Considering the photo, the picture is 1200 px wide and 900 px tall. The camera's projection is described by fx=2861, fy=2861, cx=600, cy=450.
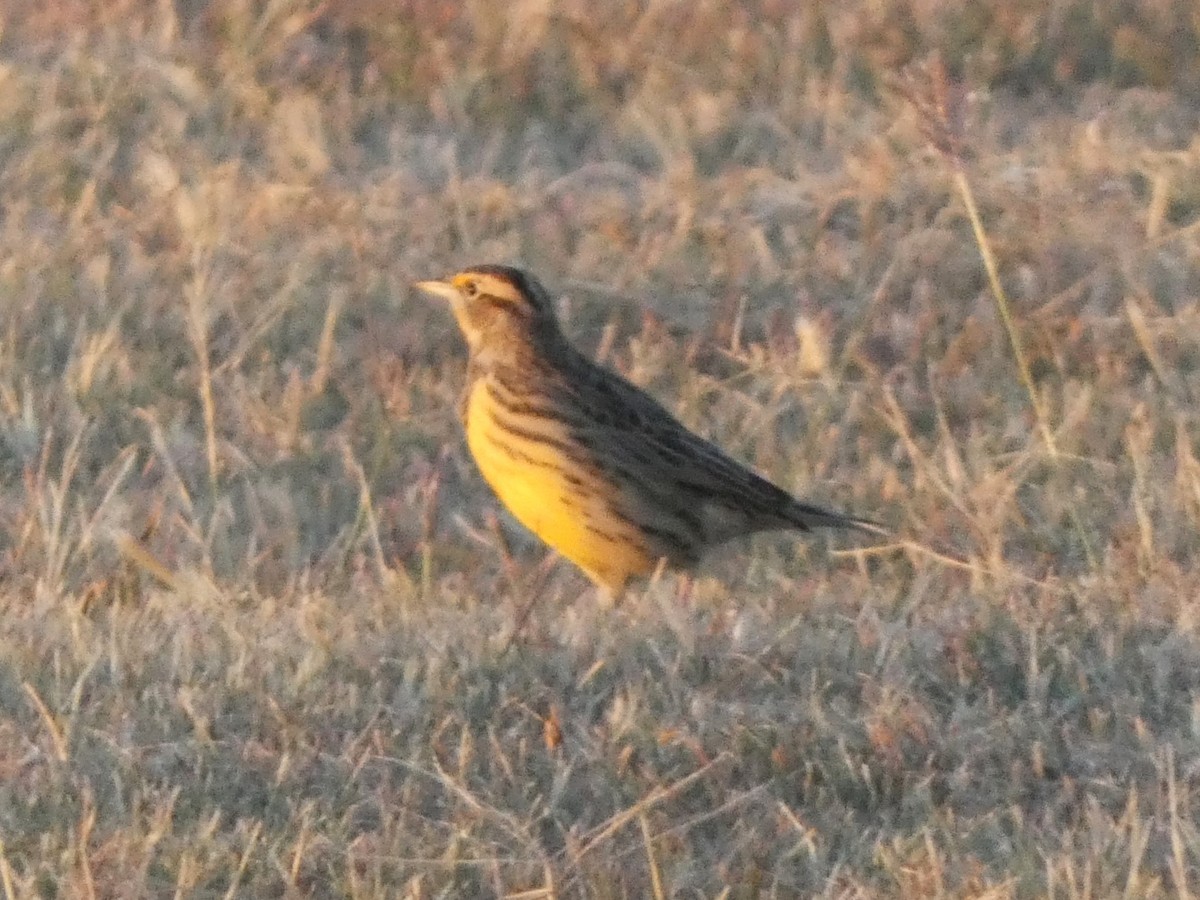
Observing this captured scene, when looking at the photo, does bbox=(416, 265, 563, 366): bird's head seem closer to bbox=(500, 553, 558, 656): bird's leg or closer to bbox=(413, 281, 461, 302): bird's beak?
bbox=(413, 281, 461, 302): bird's beak

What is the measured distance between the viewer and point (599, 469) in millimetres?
7438

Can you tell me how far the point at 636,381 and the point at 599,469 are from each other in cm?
158

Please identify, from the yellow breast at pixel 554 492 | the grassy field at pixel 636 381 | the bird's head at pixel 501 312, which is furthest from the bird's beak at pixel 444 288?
the yellow breast at pixel 554 492

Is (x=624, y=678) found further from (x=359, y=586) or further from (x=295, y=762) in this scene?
(x=359, y=586)

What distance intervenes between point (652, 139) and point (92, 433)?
3181 mm

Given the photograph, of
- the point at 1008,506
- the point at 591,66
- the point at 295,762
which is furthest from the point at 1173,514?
the point at 591,66

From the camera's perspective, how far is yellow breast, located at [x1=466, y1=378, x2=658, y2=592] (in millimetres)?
7398

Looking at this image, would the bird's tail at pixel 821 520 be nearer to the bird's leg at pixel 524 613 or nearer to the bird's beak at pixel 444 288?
the bird's leg at pixel 524 613

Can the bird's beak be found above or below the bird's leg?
above

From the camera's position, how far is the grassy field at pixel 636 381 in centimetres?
542

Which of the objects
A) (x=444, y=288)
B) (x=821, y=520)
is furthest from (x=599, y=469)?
(x=444, y=288)

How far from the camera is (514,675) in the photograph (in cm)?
598

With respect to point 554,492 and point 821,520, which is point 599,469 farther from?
point 821,520

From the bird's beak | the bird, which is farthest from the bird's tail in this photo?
the bird's beak
